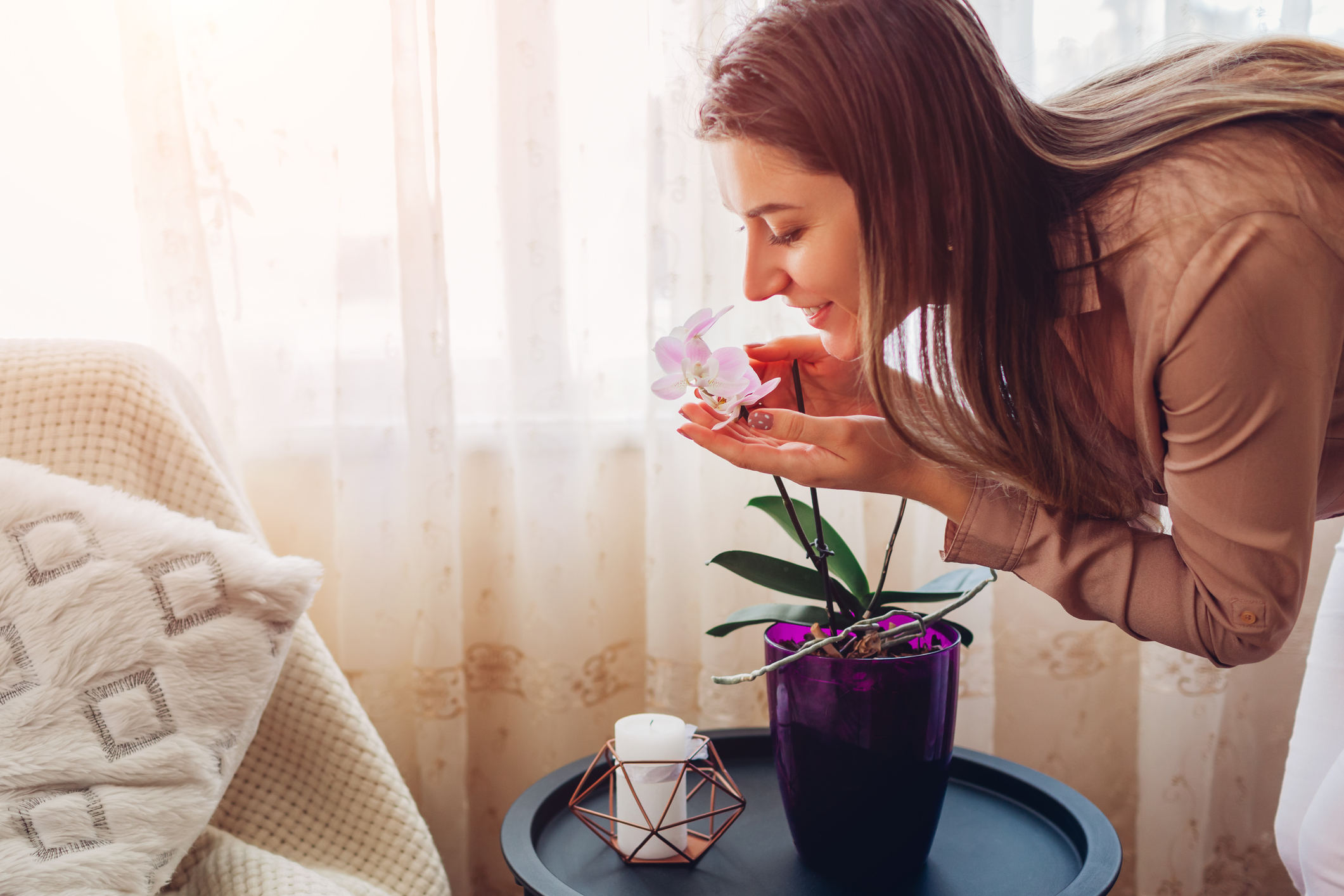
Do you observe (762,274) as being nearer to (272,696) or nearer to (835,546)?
(835,546)

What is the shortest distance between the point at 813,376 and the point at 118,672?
0.70 meters

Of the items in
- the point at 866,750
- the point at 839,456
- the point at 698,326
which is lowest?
the point at 866,750

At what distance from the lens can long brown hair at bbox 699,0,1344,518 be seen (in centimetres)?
71

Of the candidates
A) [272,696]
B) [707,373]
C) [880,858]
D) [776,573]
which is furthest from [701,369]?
[272,696]

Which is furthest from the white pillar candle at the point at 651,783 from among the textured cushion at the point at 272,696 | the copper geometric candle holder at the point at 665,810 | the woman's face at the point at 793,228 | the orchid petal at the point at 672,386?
the woman's face at the point at 793,228

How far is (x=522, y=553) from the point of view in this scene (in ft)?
4.69

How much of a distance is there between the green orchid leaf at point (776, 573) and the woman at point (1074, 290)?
0.49ft

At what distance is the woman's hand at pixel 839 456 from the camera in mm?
774

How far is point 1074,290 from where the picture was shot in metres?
0.74

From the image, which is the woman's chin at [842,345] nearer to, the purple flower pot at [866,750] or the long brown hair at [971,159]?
the long brown hair at [971,159]

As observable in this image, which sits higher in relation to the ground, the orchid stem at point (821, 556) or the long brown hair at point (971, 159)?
the long brown hair at point (971, 159)

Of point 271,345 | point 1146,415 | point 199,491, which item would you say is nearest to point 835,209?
point 1146,415

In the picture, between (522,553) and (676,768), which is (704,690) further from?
(676,768)

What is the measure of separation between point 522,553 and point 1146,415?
0.95m
